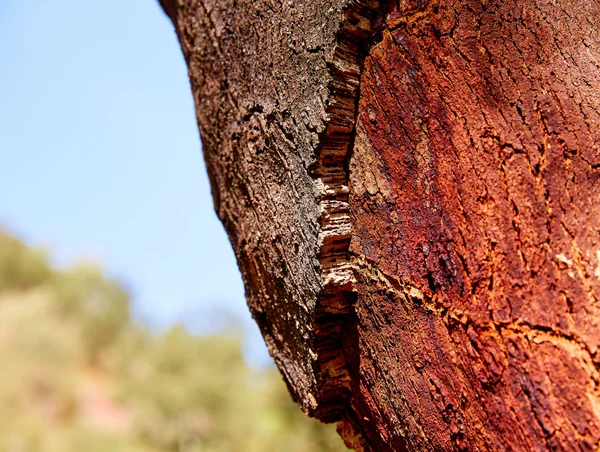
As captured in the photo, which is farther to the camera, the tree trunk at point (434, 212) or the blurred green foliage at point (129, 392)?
the blurred green foliage at point (129, 392)

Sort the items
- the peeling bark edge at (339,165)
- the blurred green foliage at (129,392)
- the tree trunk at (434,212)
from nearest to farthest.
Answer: the tree trunk at (434,212), the peeling bark edge at (339,165), the blurred green foliage at (129,392)

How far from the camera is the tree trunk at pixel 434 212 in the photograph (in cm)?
70

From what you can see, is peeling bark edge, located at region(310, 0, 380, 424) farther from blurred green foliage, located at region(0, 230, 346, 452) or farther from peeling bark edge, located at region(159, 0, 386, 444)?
blurred green foliage, located at region(0, 230, 346, 452)

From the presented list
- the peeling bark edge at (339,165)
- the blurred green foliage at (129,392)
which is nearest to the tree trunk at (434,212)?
A: the peeling bark edge at (339,165)

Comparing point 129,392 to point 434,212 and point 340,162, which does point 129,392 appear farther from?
point 434,212

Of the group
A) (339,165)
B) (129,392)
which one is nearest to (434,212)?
(339,165)

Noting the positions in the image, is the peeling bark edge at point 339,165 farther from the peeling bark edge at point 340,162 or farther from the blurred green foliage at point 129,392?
the blurred green foliage at point 129,392

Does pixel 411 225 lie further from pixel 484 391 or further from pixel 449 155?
pixel 484 391

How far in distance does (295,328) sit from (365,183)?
0.34m

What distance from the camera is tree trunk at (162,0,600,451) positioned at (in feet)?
2.31

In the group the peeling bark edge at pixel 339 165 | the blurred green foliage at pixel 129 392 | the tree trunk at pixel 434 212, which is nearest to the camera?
the tree trunk at pixel 434 212

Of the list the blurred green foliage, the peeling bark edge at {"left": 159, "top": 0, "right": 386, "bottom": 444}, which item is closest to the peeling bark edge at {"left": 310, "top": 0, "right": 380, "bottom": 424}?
the peeling bark edge at {"left": 159, "top": 0, "right": 386, "bottom": 444}

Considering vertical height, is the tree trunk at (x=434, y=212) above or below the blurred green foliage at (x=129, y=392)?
below

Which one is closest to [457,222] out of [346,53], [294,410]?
[346,53]
